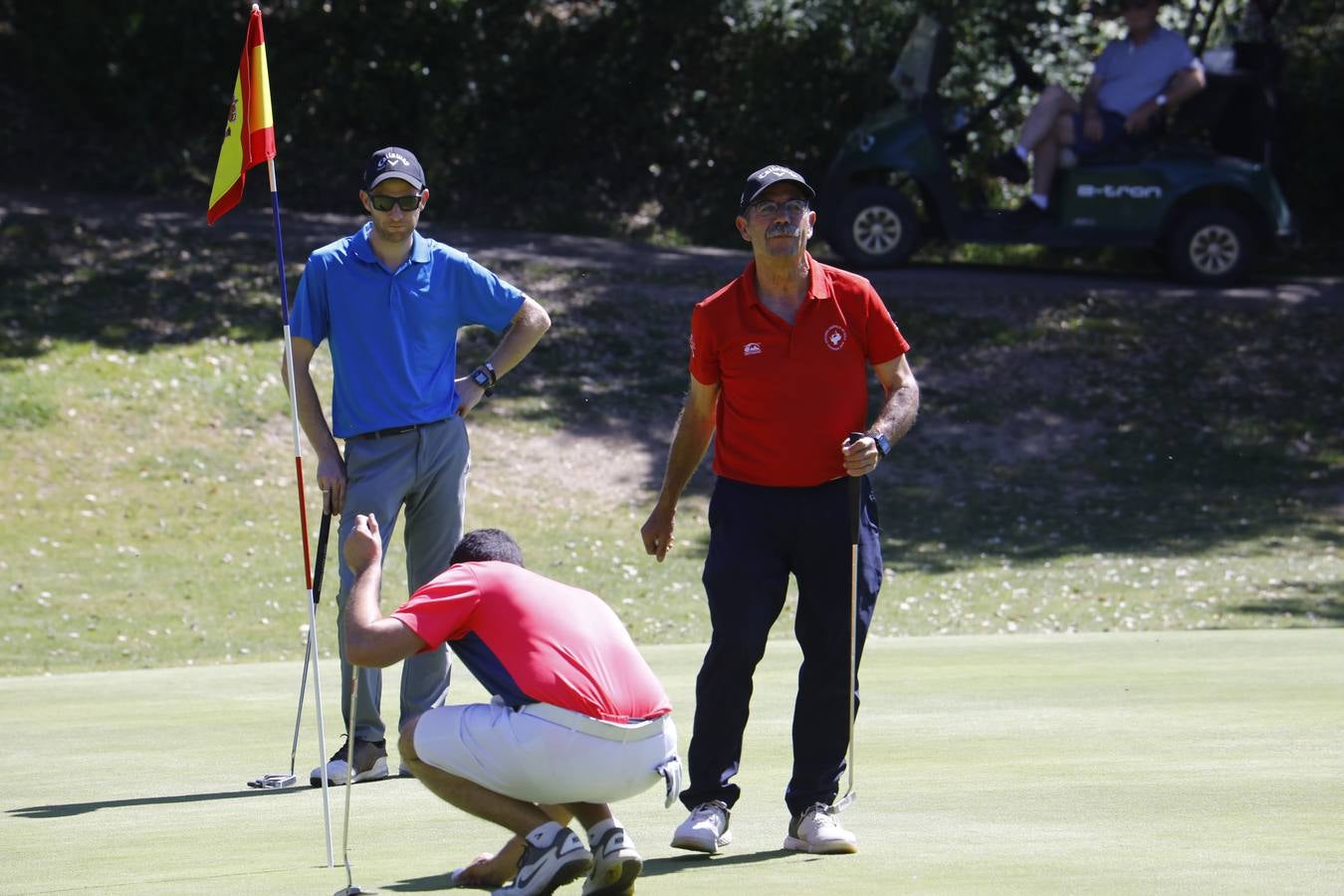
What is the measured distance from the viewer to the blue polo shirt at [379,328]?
6.79m

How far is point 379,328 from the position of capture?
6777mm

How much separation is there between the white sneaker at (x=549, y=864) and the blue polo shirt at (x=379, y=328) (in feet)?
8.29

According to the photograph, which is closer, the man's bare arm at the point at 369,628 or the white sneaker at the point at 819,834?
the man's bare arm at the point at 369,628

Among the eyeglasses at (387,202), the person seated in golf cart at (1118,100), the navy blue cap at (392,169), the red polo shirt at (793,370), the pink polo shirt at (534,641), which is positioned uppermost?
the person seated in golf cart at (1118,100)

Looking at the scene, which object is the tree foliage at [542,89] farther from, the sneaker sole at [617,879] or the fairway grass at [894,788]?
the sneaker sole at [617,879]

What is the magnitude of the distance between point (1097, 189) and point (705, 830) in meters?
14.9

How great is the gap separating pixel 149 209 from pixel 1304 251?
1282 cm

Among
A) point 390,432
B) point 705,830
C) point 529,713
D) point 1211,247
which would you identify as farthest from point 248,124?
point 1211,247

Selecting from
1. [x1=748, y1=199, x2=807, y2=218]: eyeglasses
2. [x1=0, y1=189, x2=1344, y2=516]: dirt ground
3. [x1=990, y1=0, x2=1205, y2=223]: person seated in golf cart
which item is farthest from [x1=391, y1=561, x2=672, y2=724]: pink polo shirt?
[x1=990, y1=0, x2=1205, y2=223]: person seated in golf cart

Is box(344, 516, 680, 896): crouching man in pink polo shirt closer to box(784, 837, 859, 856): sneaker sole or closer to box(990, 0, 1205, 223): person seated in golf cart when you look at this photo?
box(784, 837, 859, 856): sneaker sole

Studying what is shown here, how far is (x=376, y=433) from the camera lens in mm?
6809

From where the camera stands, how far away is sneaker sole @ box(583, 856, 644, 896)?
458cm

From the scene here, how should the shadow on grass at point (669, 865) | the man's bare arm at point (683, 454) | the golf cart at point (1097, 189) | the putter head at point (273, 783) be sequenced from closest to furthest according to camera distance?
1. the shadow on grass at point (669, 865)
2. the man's bare arm at point (683, 454)
3. the putter head at point (273, 783)
4. the golf cart at point (1097, 189)

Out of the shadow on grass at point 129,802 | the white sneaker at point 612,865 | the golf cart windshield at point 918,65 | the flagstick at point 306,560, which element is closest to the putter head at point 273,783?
the shadow on grass at point 129,802
